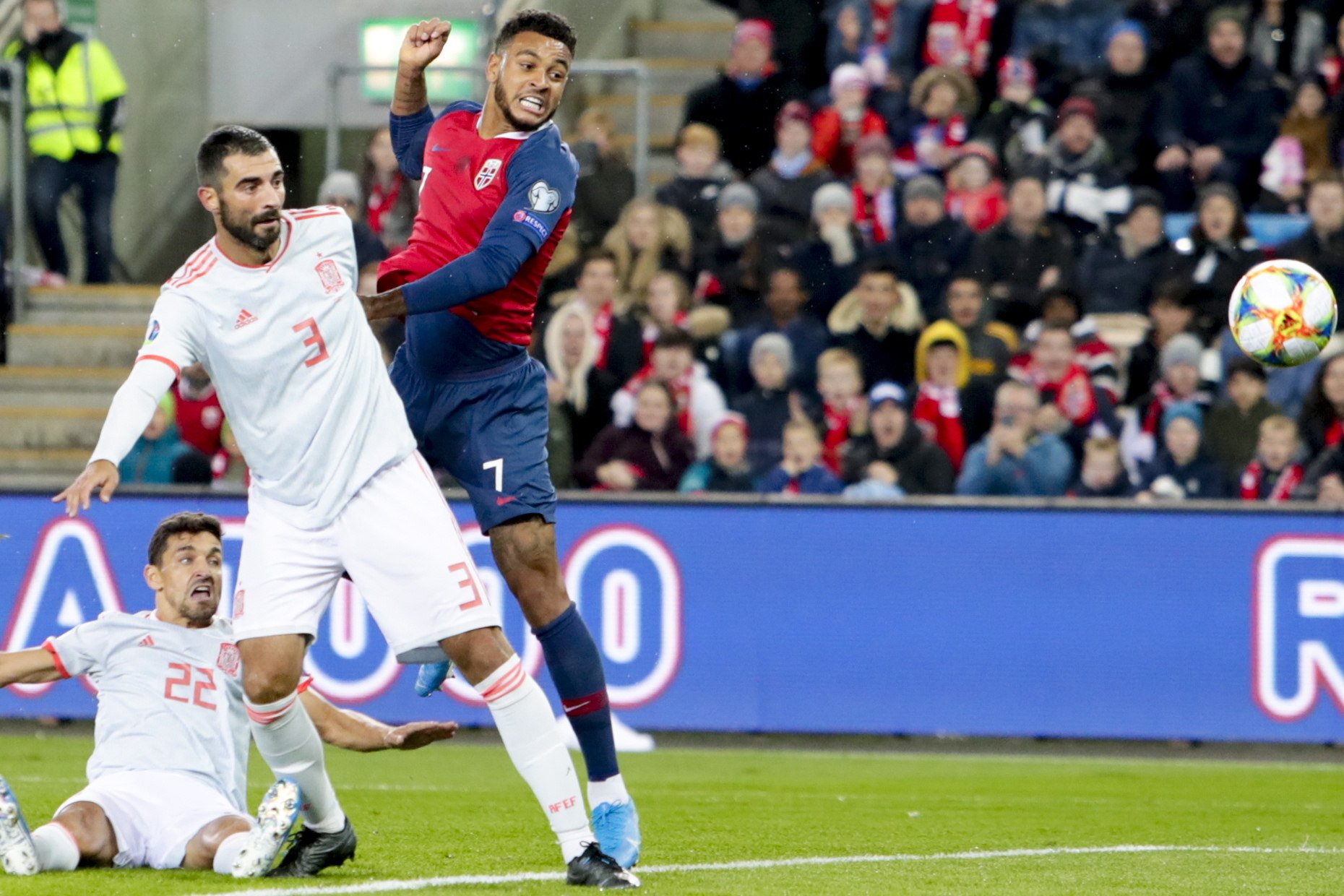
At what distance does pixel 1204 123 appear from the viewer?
510 inches

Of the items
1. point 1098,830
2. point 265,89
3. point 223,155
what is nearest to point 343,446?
point 223,155

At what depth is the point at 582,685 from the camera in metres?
5.68

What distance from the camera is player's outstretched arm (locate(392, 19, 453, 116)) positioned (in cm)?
589

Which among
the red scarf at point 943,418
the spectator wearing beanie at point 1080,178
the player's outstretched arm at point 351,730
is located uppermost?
the spectator wearing beanie at point 1080,178

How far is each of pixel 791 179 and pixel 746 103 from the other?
0.86 m

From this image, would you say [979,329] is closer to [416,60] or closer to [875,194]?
[875,194]

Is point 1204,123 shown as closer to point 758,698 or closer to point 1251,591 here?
point 1251,591

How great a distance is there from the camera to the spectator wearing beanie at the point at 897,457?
10875 millimetres

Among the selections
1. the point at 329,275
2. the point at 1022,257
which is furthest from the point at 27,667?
the point at 1022,257

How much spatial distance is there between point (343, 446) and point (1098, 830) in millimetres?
3245

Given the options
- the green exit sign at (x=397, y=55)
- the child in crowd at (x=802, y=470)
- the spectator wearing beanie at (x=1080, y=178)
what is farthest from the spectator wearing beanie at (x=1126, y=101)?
the green exit sign at (x=397, y=55)

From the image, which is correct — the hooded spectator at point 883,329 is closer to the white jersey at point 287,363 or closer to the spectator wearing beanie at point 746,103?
the spectator wearing beanie at point 746,103

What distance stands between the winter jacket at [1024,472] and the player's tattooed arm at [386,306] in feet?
19.6

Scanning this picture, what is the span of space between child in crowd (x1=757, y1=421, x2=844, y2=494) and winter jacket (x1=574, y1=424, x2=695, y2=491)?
532 mm
